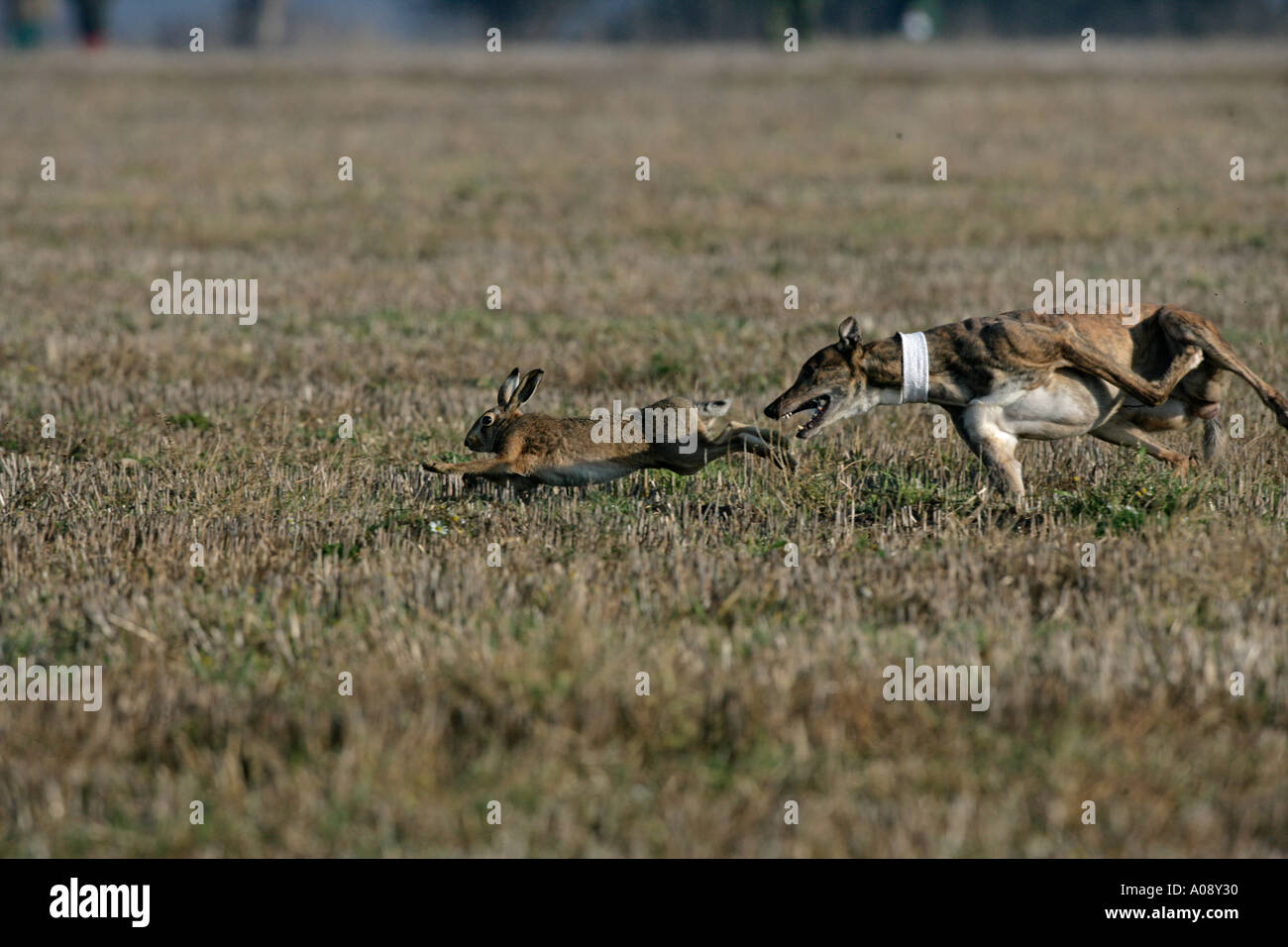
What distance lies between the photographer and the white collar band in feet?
23.1

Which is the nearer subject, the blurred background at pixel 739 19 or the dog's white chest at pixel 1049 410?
the dog's white chest at pixel 1049 410

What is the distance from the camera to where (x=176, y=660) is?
5352 millimetres

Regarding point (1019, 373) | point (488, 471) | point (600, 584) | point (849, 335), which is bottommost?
point (600, 584)

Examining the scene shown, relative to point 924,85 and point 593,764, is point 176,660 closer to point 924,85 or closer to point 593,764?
point 593,764

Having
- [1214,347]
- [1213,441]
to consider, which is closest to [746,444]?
[1214,347]

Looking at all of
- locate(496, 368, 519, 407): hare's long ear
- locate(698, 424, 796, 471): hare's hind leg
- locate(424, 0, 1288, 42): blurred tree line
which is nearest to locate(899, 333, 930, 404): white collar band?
locate(698, 424, 796, 471): hare's hind leg

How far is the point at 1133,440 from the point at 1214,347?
827mm

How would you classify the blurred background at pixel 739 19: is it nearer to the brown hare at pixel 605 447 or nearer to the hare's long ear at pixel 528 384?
the hare's long ear at pixel 528 384

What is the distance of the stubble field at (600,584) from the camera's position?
13.7ft

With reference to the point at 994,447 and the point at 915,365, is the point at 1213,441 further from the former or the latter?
the point at 915,365

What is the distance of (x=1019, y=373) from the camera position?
707 centimetres

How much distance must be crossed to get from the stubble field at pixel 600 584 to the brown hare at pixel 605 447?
0.62ft

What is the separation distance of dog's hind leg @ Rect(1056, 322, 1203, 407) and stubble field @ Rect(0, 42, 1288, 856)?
1.65 ft

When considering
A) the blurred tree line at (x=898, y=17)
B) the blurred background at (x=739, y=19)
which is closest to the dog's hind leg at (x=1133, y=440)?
the blurred background at (x=739, y=19)
